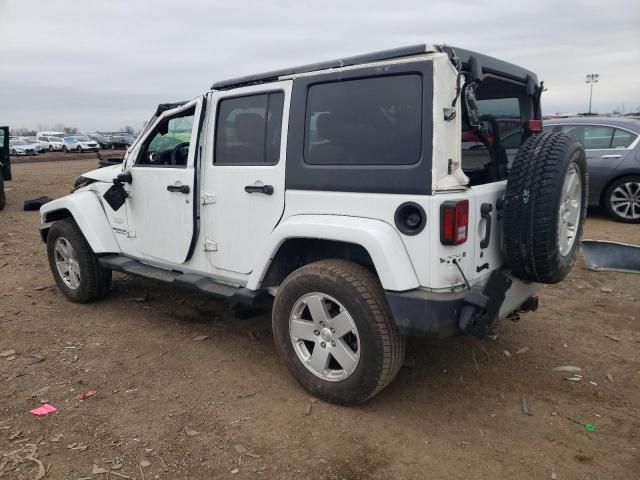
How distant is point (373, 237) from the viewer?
9.25 ft

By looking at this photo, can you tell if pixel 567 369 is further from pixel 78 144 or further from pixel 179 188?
pixel 78 144

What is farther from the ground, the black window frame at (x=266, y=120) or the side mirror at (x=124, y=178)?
the black window frame at (x=266, y=120)

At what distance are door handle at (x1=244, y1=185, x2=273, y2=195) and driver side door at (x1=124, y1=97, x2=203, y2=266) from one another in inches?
23.9

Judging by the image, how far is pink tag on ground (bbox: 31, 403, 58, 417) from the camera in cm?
322

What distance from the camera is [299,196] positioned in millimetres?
3291

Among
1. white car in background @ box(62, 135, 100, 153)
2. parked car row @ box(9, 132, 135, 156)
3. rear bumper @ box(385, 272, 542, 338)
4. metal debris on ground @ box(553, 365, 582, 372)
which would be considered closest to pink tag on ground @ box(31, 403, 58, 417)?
rear bumper @ box(385, 272, 542, 338)

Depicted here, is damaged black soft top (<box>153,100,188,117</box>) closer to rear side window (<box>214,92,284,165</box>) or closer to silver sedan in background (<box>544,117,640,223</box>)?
rear side window (<box>214,92,284,165</box>)

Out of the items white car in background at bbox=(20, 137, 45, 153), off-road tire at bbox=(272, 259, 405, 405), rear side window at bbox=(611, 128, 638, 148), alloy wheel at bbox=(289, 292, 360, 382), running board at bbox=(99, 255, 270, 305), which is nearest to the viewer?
off-road tire at bbox=(272, 259, 405, 405)

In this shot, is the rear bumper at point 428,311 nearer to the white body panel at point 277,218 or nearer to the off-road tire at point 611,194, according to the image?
the white body panel at point 277,218

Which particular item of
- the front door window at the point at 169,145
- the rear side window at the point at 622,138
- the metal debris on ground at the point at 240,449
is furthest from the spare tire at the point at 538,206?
the rear side window at the point at 622,138

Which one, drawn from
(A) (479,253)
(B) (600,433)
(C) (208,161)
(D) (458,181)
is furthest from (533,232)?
(C) (208,161)

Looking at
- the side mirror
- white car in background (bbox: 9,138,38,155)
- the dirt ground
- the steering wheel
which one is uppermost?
white car in background (bbox: 9,138,38,155)

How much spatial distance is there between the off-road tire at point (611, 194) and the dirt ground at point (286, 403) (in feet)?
11.9

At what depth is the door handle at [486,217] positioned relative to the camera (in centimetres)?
293
